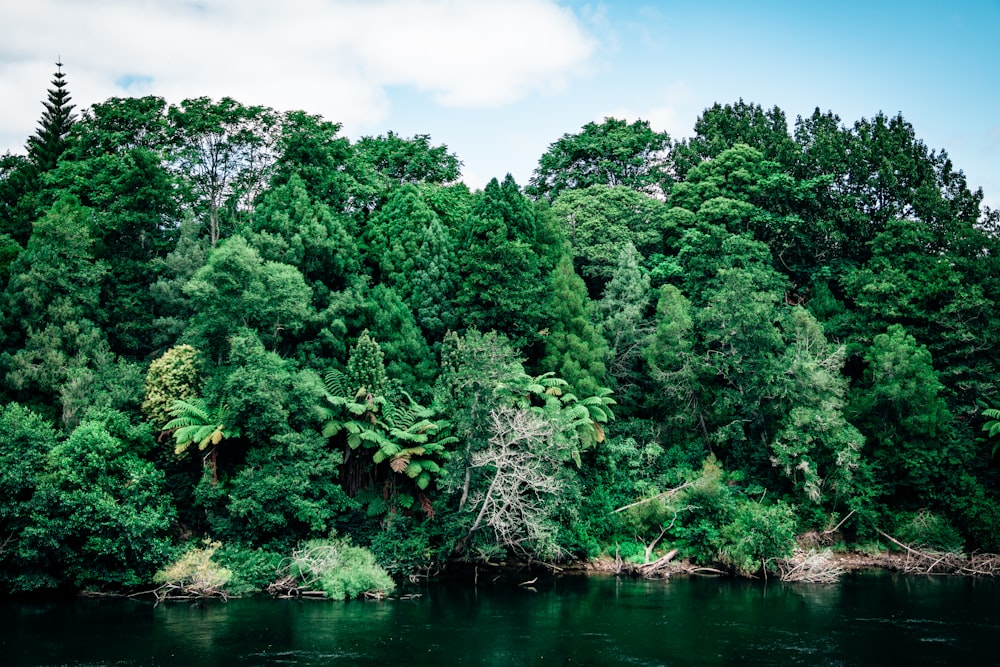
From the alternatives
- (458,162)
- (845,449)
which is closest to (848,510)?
(845,449)

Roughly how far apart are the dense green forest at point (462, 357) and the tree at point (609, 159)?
11.0ft

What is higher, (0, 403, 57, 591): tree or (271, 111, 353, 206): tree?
(271, 111, 353, 206): tree

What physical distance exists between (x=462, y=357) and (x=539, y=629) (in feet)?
36.7

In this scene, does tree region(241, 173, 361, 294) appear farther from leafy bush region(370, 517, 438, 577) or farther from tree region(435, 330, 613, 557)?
leafy bush region(370, 517, 438, 577)

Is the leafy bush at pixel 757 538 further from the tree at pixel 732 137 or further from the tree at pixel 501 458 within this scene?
the tree at pixel 732 137

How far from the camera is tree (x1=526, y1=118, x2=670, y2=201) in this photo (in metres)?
47.7

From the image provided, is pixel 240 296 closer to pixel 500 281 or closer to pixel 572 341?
pixel 500 281

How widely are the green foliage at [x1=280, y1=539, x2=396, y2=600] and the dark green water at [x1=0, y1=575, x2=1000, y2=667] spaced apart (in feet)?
3.02

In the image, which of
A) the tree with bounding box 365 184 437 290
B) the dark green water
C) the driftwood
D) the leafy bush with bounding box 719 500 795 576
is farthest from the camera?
the tree with bounding box 365 184 437 290

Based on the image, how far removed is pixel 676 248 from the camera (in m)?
42.8

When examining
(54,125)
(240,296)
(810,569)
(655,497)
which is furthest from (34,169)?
(810,569)

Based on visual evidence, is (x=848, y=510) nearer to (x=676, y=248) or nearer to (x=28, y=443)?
(x=676, y=248)

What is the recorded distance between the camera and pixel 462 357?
31.0 metres

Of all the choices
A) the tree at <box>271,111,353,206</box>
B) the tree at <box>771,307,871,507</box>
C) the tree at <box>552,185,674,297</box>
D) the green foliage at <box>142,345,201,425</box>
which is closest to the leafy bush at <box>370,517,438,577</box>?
the green foliage at <box>142,345,201,425</box>
